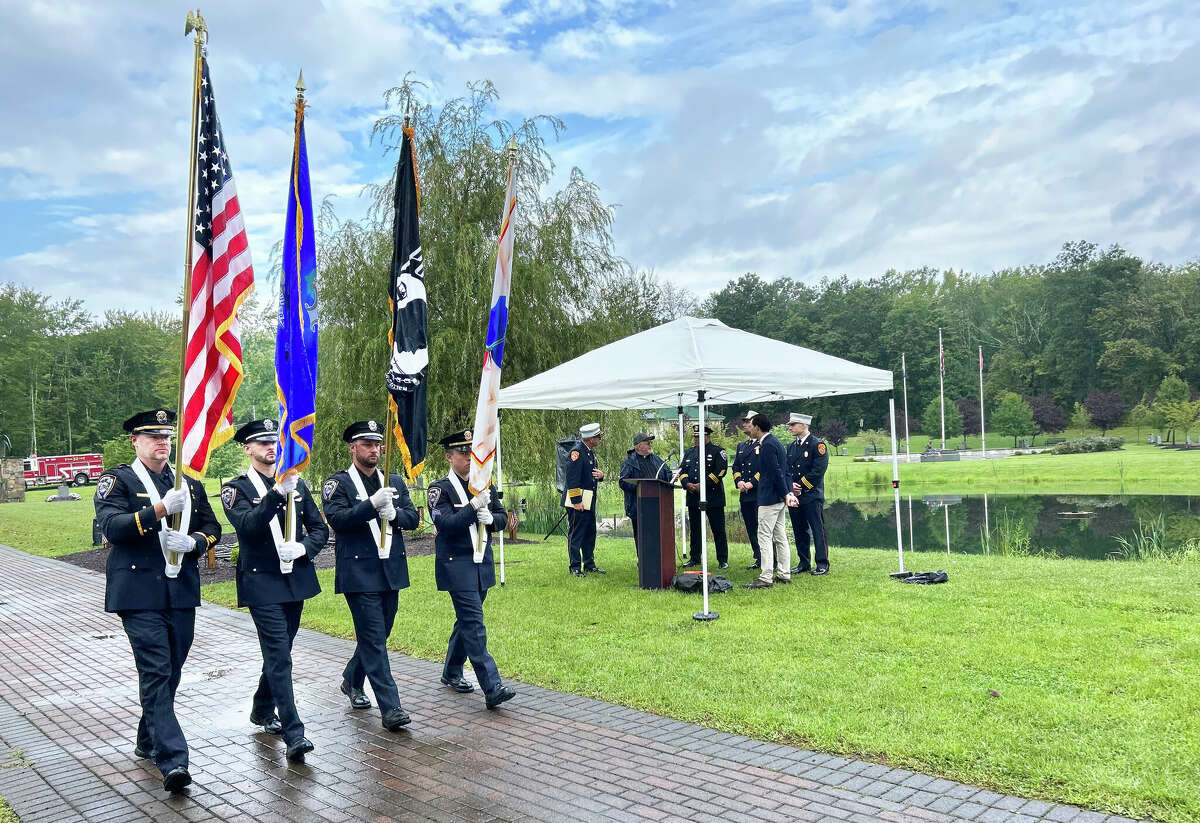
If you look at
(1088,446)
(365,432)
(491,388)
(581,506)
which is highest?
(491,388)

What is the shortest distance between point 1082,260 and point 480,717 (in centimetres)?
8553

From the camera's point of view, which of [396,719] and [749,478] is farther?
[749,478]

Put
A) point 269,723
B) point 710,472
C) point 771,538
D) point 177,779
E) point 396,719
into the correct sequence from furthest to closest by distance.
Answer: point 710,472
point 771,538
point 269,723
point 396,719
point 177,779

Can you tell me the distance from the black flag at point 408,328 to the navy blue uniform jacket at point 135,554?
149 cm

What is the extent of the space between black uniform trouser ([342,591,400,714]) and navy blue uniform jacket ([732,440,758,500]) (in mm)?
5955

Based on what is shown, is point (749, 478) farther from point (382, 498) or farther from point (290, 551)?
point (290, 551)

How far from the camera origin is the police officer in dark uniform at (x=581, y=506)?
1263 centimetres

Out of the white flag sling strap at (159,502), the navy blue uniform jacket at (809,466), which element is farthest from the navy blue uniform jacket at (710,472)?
the white flag sling strap at (159,502)

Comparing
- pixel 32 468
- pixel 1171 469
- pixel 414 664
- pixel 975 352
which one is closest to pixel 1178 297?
pixel 975 352

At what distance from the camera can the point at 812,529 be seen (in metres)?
12.0

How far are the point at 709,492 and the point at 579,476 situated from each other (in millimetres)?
1925

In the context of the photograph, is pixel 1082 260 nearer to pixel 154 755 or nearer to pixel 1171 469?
pixel 1171 469

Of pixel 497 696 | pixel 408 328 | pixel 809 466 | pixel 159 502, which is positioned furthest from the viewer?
pixel 809 466

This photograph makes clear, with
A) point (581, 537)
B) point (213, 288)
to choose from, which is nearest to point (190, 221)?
point (213, 288)
